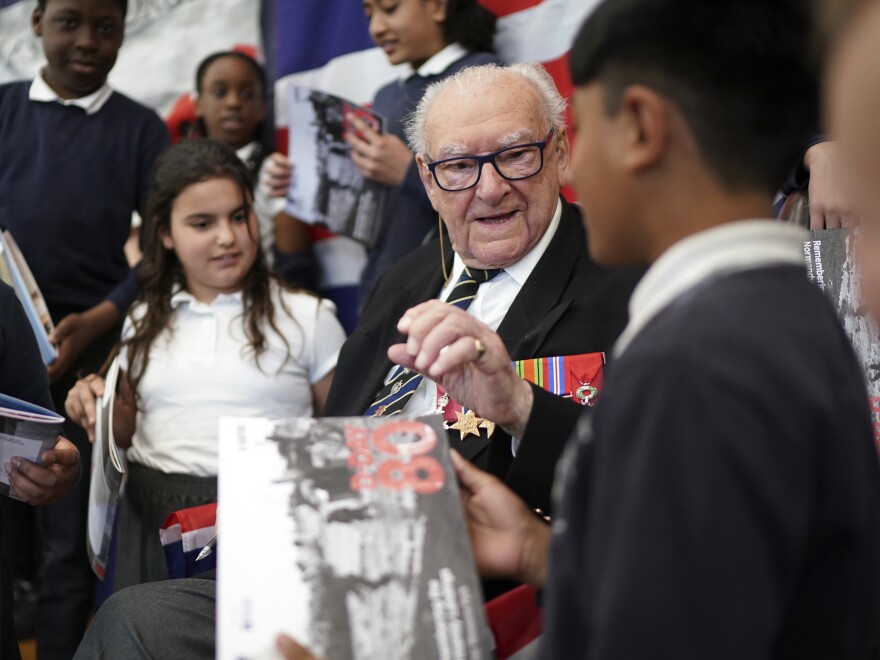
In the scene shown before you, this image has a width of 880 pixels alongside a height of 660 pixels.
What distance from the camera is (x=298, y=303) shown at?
9.68ft

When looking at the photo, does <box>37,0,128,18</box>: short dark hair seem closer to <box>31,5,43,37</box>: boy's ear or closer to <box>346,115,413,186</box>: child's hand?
<box>31,5,43,37</box>: boy's ear

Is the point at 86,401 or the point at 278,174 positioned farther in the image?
the point at 278,174

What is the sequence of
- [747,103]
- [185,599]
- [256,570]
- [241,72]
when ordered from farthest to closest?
1. [241,72]
2. [185,599]
3. [256,570]
4. [747,103]

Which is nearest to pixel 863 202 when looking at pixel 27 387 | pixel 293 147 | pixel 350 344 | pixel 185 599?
pixel 185 599

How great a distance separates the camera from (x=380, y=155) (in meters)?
3.09

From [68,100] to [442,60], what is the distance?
1.32 meters

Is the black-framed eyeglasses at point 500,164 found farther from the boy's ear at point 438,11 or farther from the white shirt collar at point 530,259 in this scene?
the boy's ear at point 438,11

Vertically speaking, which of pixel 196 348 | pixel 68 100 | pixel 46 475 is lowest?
pixel 46 475

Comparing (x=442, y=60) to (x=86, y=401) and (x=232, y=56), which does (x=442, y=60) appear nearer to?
(x=232, y=56)

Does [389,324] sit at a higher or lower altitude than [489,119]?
lower

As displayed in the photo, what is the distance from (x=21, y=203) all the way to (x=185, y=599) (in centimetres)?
199

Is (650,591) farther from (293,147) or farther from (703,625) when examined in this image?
(293,147)

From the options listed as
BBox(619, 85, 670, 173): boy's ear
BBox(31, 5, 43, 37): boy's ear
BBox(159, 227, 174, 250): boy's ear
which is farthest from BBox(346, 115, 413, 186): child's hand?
BBox(619, 85, 670, 173): boy's ear

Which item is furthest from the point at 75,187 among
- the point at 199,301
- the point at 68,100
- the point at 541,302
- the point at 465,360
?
the point at 465,360
